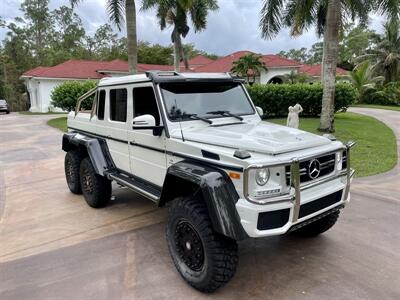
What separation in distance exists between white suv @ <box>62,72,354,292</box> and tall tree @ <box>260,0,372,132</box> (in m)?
8.72

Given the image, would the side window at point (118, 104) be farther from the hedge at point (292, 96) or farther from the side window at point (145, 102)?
the hedge at point (292, 96)

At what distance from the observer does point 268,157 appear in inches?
123

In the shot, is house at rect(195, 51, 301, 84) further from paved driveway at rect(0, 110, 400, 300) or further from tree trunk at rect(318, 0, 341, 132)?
paved driveway at rect(0, 110, 400, 300)

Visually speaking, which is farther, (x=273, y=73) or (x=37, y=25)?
(x=37, y=25)

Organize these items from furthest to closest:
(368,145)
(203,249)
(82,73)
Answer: (82,73) < (368,145) < (203,249)

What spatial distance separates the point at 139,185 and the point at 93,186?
1.29m

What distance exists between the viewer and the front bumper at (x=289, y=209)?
292 cm

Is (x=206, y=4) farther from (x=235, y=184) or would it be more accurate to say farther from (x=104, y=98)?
(x=235, y=184)

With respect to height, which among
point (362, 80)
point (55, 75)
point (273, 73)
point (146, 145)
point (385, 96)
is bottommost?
point (146, 145)

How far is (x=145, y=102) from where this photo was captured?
4367 millimetres

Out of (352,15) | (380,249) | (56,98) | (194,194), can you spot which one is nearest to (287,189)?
(194,194)

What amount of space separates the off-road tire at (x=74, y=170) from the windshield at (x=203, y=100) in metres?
2.83

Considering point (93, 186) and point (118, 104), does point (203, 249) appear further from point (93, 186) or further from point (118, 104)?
point (93, 186)

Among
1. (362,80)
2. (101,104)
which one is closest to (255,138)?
(101,104)
